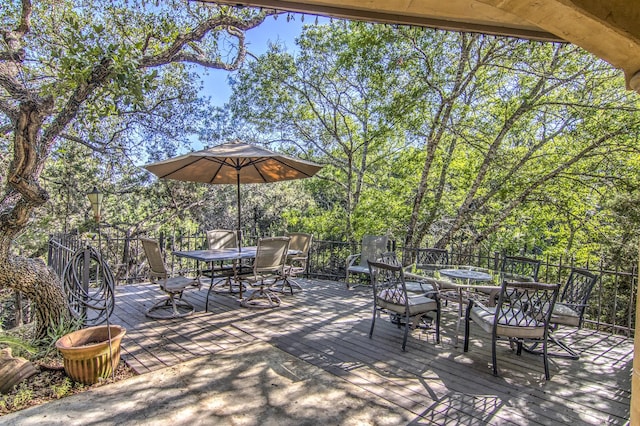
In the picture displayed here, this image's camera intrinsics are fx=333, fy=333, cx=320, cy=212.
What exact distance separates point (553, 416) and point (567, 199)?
635 centimetres

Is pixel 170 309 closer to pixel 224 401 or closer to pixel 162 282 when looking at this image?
pixel 162 282

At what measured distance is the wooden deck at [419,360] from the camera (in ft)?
8.25

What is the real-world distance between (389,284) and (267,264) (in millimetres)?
1866

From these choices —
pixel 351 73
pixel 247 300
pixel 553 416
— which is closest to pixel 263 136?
pixel 351 73

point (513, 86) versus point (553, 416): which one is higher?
point (513, 86)

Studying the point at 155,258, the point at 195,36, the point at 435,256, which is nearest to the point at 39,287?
the point at 155,258

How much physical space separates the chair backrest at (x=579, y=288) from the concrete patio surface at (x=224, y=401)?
2.43 m

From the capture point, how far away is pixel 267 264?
4797 mm

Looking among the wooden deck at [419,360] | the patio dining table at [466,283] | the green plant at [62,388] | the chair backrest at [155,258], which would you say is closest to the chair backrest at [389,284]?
the patio dining table at [466,283]

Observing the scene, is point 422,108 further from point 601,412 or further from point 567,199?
point 601,412

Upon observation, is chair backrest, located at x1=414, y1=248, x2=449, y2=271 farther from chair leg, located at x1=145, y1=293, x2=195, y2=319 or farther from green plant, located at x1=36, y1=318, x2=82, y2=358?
green plant, located at x1=36, y1=318, x2=82, y2=358

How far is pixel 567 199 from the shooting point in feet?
23.8

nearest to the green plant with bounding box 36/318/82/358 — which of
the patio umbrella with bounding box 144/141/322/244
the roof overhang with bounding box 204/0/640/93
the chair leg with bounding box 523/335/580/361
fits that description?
the patio umbrella with bounding box 144/141/322/244

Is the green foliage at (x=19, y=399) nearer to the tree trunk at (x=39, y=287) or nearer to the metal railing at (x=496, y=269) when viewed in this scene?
the tree trunk at (x=39, y=287)
